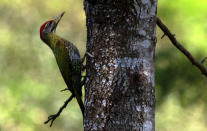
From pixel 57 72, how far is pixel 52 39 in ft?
21.1

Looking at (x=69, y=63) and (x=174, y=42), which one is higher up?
(x=69, y=63)

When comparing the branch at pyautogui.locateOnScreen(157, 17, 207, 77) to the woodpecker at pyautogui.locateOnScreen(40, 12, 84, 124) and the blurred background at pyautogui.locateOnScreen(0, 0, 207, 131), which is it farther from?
the blurred background at pyautogui.locateOnScreen(0, 0, 207, 131)

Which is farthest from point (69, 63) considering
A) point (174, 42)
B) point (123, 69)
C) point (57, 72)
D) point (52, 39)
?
point (57, 72)

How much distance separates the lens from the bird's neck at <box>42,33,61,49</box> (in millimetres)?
4908

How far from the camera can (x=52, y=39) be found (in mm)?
5016

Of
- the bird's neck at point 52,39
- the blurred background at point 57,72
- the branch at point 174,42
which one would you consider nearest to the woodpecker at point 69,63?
the bird's neck at point 52,39

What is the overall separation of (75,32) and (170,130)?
177 inches

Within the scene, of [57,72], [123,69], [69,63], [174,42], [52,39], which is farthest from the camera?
[57,72]

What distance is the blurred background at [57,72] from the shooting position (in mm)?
7367

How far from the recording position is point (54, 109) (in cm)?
1064

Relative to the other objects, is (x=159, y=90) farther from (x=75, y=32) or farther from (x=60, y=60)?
(x=75, y=32)

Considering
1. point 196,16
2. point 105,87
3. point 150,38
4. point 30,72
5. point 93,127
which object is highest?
point 30,72

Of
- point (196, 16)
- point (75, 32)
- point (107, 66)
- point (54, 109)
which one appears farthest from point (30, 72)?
point (107, 66)

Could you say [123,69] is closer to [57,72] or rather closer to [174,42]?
[174,42]
